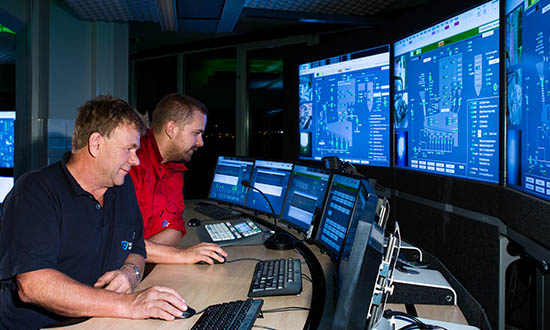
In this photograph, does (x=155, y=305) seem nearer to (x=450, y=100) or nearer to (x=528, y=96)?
(x=528, y=96)

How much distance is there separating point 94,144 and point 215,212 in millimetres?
1619

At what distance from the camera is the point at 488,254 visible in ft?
5.56

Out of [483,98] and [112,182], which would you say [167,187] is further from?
[483,98]

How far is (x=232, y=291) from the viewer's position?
1.46 m

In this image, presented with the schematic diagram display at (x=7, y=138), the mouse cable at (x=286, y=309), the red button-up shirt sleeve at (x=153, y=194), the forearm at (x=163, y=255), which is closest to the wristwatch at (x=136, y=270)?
the forearm at (x=163, y=255)

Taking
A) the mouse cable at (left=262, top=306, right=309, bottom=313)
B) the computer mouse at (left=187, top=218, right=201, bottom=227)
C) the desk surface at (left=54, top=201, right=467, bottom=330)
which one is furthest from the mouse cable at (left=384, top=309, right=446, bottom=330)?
the computer mouse at (left=187, top=218, right=201, bottom=227)

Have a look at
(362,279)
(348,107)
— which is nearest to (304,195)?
(348,107)

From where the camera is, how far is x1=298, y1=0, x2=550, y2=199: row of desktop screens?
4.03ft

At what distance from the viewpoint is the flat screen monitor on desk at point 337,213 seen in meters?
1.56

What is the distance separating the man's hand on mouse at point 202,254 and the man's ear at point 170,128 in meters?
0.84

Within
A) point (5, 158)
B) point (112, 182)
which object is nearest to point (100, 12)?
point (5, 158)

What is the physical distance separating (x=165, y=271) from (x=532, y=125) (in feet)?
4.64

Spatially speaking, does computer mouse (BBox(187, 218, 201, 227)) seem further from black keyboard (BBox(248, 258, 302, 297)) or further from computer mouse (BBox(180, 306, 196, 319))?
computer mouse (BBox(180, 306, 196, 319))

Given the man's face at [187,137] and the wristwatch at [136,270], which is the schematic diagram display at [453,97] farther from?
the wristwatch at [136,270]
